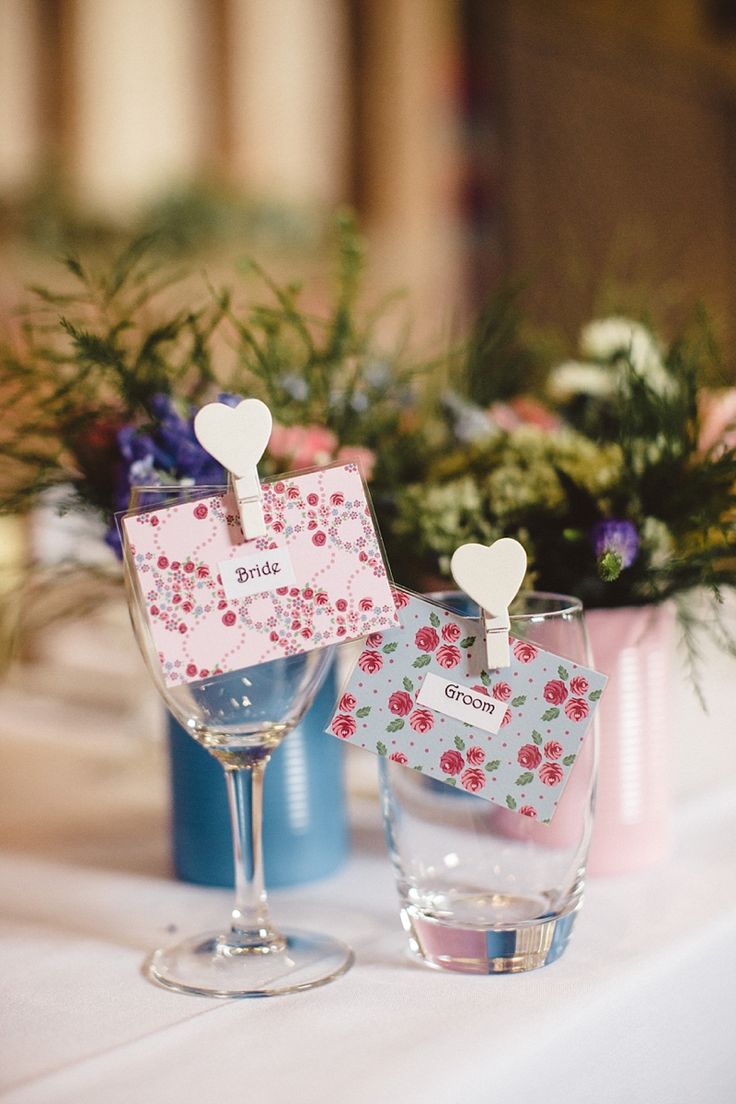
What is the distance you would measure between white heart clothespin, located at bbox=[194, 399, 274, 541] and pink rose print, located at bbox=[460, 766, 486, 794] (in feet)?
0.49

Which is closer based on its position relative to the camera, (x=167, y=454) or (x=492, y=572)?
(x=492, y=572)

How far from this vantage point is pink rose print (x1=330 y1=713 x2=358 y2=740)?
0.53 meters

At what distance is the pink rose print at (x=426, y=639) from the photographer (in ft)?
1.77

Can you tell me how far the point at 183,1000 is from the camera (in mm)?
545

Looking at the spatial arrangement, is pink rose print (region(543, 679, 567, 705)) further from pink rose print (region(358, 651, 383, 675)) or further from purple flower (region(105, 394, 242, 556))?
purple flower (region(105, 394, 242, 556))

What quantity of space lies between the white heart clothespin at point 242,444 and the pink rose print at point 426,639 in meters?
0.09

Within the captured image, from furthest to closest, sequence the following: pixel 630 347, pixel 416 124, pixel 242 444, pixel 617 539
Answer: pixel 416 124
pixel 630 347
pixel 617 539
pixel 242 444

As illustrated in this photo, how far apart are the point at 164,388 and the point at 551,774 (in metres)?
0.35

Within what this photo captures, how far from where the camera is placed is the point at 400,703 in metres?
0.53

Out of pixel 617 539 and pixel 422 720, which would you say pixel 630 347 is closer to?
pixel 617 539

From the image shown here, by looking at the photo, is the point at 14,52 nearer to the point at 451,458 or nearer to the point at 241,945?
the point at 451,458

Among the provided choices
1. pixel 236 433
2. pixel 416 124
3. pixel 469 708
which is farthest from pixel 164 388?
pixel 416 124

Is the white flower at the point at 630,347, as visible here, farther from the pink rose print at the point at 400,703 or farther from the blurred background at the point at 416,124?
the blurred background at the point at 416,124

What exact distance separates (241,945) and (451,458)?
0.36m
